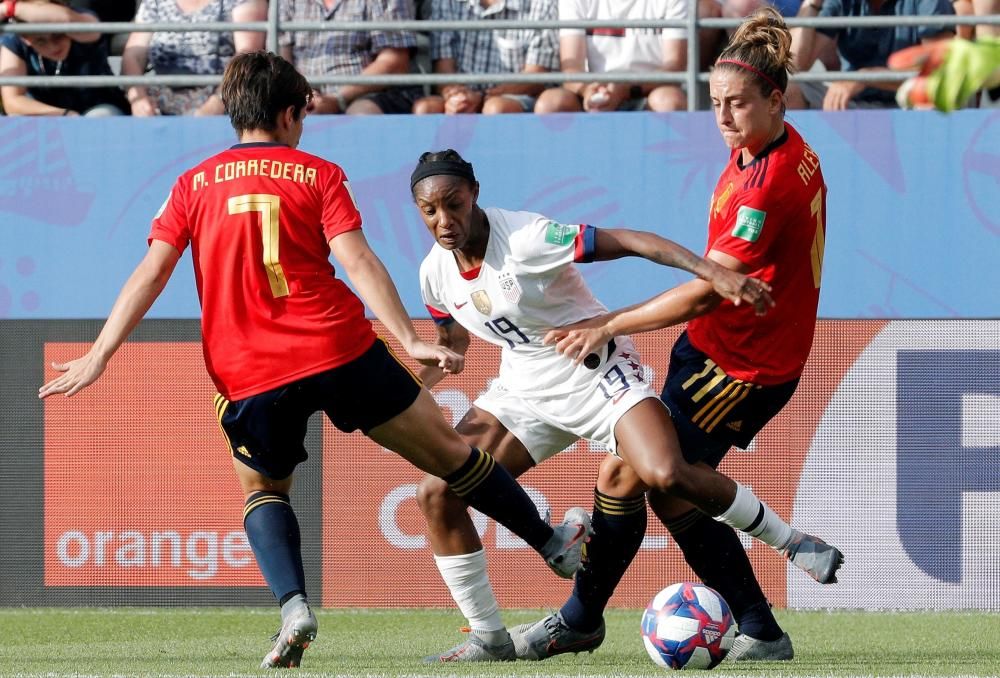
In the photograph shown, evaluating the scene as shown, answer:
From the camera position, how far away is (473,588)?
6059 millimetres

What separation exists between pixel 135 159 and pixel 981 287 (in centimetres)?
524

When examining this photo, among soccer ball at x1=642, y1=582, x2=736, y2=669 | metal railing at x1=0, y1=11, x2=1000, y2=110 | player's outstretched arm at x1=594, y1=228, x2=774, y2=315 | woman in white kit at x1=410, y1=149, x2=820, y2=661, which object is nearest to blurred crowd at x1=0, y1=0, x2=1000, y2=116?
metal railing at x1=0, y1=11, x2=1000, y2=110

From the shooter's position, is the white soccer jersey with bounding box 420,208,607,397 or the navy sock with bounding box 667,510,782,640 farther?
the navy sock with bounding box 667,510,782,640

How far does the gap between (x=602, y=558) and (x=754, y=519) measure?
2.20 ft

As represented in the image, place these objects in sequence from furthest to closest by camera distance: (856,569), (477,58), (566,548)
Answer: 1. (477,58)
2. (856,569)
3. (566,548)

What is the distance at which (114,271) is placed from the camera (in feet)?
31.3

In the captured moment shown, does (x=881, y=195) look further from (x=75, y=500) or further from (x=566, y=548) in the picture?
(x=75, y=500)

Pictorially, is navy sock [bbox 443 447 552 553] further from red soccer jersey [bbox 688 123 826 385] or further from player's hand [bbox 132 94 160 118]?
player's hand [bbox 132 94 160 118]

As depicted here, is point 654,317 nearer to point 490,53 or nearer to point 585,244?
point 585,244

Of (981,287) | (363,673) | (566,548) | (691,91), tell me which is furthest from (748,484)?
(363,673)

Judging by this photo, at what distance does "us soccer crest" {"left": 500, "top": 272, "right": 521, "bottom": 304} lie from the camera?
5992 mm

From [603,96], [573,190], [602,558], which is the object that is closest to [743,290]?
[602,558]

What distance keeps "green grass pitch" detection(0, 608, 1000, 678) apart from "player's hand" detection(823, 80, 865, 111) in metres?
3.08

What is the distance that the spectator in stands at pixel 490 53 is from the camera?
9.75 metres
